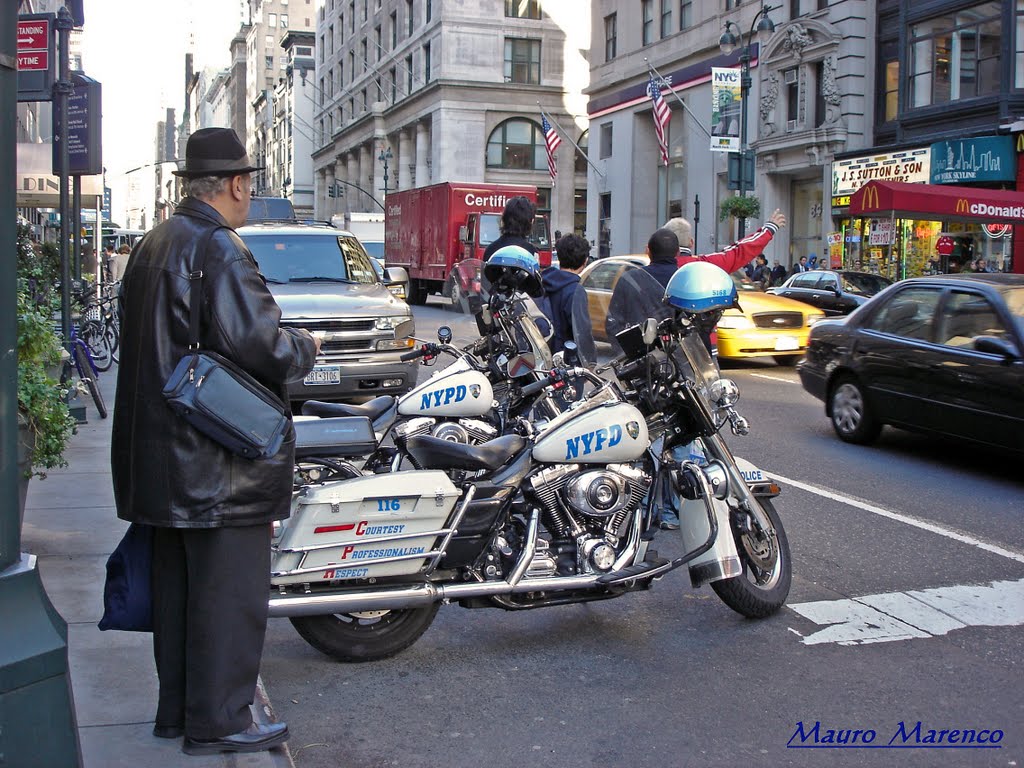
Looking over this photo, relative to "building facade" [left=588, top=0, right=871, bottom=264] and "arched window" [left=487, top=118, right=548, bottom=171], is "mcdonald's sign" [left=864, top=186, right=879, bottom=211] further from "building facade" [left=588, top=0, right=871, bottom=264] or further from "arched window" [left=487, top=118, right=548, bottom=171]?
"arched window" [left=487, top=118, right=548, bottom=171]

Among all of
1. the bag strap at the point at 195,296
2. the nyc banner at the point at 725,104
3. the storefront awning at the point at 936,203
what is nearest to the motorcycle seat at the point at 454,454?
the bag strap at the point at 195,296

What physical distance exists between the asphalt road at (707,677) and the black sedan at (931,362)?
79.8 inches

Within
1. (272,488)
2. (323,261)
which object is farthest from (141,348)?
(323,261)

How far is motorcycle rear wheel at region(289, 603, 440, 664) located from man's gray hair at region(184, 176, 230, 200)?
1.90 metres

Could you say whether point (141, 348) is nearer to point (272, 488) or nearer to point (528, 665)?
point (272, 488)

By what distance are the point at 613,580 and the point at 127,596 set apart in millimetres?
1997

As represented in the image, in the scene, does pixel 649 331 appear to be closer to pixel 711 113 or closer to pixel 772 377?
pixel 772 377

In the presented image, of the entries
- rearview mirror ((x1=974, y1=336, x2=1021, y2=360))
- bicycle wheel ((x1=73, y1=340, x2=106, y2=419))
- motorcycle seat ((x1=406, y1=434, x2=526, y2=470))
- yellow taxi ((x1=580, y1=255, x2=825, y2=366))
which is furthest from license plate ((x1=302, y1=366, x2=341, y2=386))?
motorcycle seat ((x1=406, y1=434, x2=526, y2=470))

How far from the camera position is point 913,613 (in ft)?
18.3

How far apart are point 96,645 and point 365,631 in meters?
1.15

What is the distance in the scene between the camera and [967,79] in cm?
3016

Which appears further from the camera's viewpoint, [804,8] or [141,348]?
[804,8]

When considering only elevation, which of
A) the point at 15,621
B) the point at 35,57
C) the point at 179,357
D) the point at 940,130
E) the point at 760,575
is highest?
the point at 940,130

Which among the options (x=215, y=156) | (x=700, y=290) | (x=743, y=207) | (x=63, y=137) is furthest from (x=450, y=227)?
(x=215, y=156)
